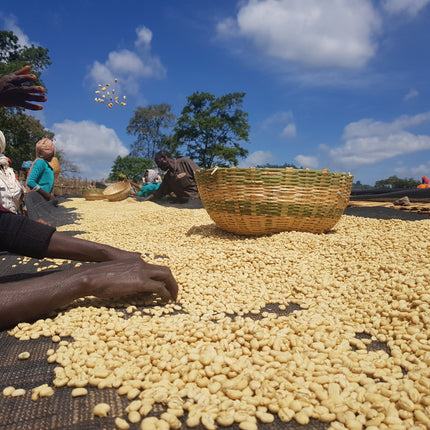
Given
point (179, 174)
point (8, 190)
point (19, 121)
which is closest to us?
point (8, 190)

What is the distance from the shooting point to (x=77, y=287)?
1522 mm

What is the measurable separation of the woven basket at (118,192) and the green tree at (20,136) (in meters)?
→ 8.69

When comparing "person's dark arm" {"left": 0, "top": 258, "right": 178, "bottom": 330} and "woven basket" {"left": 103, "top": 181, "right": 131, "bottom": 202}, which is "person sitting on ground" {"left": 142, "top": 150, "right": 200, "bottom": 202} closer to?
"woven basket" {"left": 103, "top": 181, "right": 131, "bottom": 202}

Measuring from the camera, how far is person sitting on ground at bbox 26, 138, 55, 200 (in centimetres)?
555

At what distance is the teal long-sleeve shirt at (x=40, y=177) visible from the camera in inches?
217

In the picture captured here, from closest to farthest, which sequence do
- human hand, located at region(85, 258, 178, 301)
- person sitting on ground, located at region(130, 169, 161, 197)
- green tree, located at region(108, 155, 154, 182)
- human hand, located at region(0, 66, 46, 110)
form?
human hand, located at region(85, 258, 178, 301) → human hand, located at region(0, 66, 46, 110) → person sitting on ground, located at region(130, 169, 161, 197) → green tree, located at region(108, 155, 154, 182)

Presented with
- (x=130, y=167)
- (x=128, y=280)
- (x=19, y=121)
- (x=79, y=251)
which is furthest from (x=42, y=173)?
(x=130, y=167)

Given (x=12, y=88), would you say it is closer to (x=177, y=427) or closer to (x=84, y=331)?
(x=84, y=331)

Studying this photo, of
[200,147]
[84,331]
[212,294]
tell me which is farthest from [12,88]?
[200,147]

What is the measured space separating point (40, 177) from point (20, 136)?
14.7 meters

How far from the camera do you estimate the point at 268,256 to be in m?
2.39

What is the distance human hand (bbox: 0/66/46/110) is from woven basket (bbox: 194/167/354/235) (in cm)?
152

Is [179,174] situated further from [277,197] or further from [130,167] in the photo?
[130,167]

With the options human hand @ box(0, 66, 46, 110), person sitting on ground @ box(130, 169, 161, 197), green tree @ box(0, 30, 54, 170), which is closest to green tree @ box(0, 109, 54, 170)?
green tree @ box(0, 30, 54, 170)
